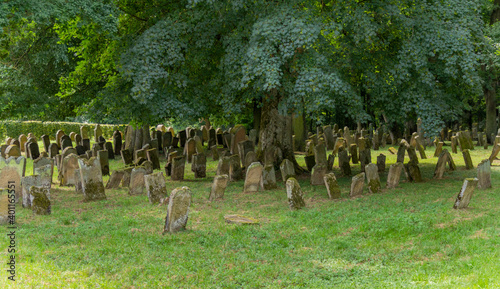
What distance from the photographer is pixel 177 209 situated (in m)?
8.67

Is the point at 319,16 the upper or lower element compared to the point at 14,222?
upper

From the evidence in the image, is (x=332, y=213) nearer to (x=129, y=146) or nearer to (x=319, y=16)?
(x=319, y=16)

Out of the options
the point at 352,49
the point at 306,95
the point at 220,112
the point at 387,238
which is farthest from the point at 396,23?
the point at 220,112

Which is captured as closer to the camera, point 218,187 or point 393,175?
point 218,187

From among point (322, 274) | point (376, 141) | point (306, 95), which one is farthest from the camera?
point (376, 141)

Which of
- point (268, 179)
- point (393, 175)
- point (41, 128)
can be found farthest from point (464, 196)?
point (41, 128)

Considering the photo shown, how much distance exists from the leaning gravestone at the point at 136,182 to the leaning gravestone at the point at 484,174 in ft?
26.4

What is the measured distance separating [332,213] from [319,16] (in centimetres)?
524

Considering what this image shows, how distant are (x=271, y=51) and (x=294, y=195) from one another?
356 centimetres

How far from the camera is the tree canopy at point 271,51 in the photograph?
11.9 meters

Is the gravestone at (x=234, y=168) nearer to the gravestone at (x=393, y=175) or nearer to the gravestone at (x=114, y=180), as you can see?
the gravestone at (x=114, y=180)

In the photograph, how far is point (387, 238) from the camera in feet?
27.3

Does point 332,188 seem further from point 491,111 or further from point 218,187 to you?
point 491,111

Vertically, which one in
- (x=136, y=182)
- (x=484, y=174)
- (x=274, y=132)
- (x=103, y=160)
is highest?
(x=274, y=132)
